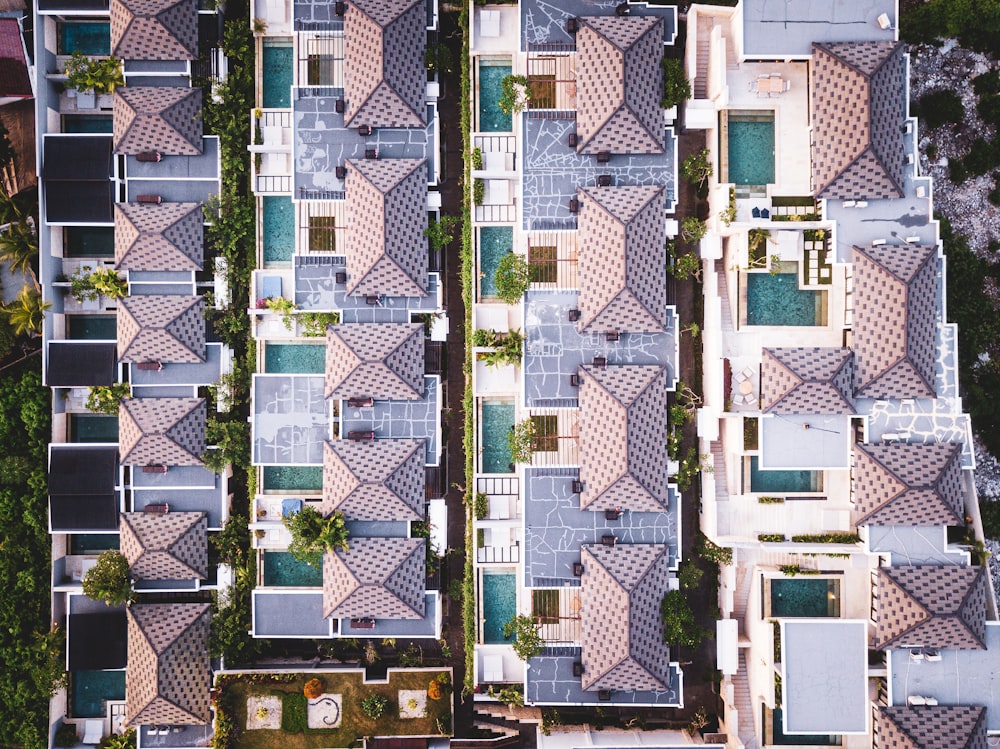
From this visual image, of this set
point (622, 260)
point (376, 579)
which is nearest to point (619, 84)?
point (622, 260)

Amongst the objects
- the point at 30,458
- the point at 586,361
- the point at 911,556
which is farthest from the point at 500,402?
the point at 30,458

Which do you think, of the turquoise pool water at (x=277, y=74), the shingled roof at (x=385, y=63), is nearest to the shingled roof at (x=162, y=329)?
the turquoise pool water at (x=277, y=74)

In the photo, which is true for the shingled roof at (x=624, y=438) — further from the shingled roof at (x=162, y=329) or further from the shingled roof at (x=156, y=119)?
the shingled roof at (x=156, y=119)

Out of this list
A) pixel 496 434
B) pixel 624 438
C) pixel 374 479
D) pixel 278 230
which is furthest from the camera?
pixel 278 230

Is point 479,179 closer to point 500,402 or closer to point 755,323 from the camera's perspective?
Answer: point 500,402

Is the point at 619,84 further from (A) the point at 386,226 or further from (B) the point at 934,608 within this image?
(B) the point at 934,608
